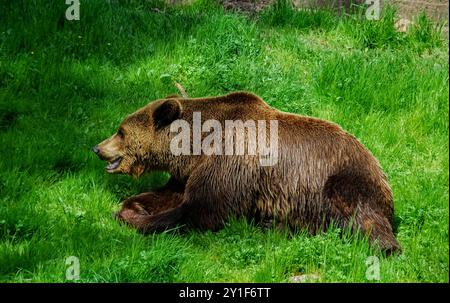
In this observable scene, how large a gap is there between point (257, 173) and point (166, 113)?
88 cm

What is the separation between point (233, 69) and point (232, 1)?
2315 mm

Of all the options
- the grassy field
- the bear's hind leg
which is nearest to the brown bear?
the bear's hind leg

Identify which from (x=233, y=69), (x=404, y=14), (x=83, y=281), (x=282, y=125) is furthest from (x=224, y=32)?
(x=83, y=281)

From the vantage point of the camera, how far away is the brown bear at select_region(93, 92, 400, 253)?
5.71 meters

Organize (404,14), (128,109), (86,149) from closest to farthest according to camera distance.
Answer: (86,149), (128,109), (404,14)

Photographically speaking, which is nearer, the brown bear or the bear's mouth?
the brown bear

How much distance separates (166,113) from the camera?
6199 millimetres

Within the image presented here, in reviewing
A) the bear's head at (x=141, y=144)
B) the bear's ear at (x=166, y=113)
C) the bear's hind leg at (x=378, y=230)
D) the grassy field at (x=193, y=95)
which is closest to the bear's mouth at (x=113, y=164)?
the bear's head at (x=141, y=144)

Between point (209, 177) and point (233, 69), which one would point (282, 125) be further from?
point (233, 69)

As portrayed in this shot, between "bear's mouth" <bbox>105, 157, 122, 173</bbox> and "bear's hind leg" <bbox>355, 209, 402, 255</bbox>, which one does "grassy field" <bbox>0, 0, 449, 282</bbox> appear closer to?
"bear's hind leg" <bbox>355, 209, 402, 255</bbox>

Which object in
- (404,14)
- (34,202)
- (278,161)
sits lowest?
(34,202)

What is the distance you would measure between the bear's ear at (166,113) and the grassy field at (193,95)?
29.1 inches

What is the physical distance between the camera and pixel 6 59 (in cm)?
805

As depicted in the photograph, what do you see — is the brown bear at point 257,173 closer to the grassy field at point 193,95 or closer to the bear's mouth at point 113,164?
the bear's mouth at point 113,164
